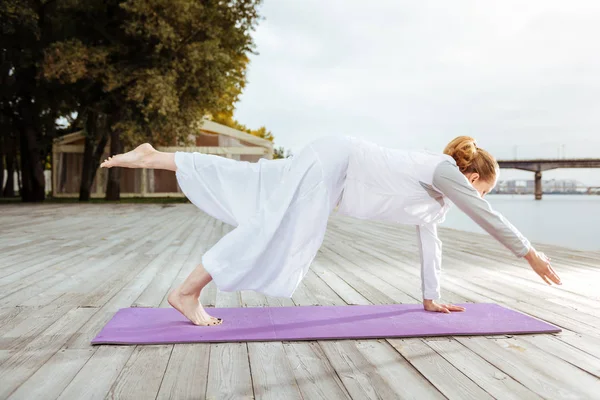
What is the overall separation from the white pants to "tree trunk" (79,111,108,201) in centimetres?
1630

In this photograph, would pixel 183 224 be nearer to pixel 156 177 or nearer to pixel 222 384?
pixel 222 384

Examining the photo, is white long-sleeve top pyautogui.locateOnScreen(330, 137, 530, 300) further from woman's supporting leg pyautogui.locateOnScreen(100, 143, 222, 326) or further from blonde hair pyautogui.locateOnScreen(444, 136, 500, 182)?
woman's supporting leg pyautogui.locateOnScreen(100, 143, 222, 326)

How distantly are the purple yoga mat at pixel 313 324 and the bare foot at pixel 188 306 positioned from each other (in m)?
0.04

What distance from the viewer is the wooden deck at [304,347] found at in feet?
5.82

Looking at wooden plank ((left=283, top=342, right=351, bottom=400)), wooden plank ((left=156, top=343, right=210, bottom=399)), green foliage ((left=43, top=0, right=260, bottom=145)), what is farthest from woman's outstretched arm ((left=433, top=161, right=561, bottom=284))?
green foliage ((left=43, top=0, right=260, bottom=145))

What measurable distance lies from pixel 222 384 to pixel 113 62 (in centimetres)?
1595

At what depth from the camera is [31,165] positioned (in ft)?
56.0

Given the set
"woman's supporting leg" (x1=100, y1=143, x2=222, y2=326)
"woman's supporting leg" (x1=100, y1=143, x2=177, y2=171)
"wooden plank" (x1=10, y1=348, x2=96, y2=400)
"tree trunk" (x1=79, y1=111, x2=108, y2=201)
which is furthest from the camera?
"tree trunk" (x1=79, y1=111, x2=108, y2=201)

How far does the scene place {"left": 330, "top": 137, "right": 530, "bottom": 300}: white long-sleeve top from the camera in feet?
7.61

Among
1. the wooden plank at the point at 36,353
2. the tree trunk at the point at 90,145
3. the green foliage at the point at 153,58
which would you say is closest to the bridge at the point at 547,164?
the green foliage at the point at 153,58

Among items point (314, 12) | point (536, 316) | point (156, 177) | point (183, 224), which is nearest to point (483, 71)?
point (314, 12)

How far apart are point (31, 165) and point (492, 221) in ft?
57.2

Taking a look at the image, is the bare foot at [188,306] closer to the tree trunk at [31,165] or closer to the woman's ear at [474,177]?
the woman's ear at [474,177]

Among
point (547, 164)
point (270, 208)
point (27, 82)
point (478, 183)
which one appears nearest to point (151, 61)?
point (27, 82)
